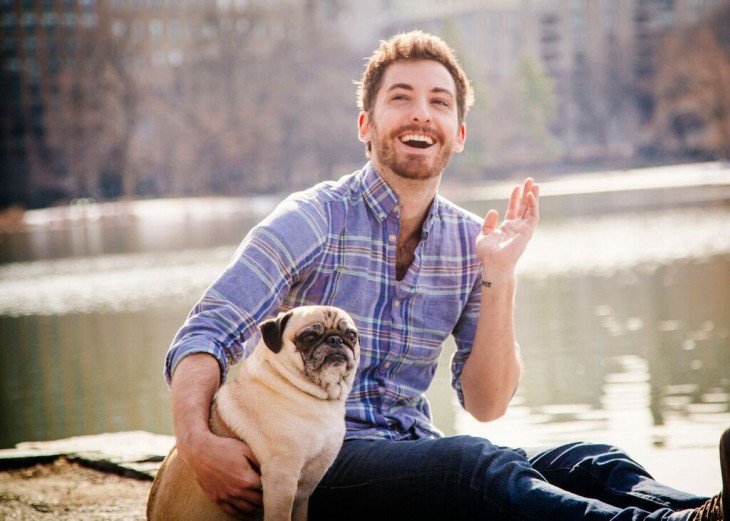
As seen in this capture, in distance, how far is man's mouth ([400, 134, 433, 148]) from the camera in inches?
145

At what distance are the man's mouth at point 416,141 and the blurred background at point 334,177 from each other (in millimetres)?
3103

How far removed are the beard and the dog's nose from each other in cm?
85

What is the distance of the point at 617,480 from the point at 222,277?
1.33 meters

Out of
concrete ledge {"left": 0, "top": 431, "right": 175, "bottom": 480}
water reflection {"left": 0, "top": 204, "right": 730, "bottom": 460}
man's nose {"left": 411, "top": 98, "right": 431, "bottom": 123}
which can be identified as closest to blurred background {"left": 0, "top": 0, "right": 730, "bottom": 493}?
water reflection {"left": 0, "top": 204, "right": 730, "bottom": 460}

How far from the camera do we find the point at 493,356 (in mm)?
3633

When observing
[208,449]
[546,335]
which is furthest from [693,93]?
[208,449]

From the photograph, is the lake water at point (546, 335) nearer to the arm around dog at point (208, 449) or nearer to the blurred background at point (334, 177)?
the blurred background at point (334, 177)

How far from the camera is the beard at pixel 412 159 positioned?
3.67m

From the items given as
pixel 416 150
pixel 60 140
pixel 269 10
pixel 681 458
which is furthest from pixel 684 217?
pixel 269 10

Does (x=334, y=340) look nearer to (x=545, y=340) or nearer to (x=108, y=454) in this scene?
(x=108, y=454)

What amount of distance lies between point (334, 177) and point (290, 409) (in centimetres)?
5980

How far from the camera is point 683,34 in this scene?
83438 millimetres

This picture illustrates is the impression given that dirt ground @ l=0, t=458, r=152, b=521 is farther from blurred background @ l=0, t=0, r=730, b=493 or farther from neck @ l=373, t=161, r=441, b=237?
blurred background @ l=0, t=0, r=730, b=493

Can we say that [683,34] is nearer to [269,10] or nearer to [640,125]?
[640,125]
